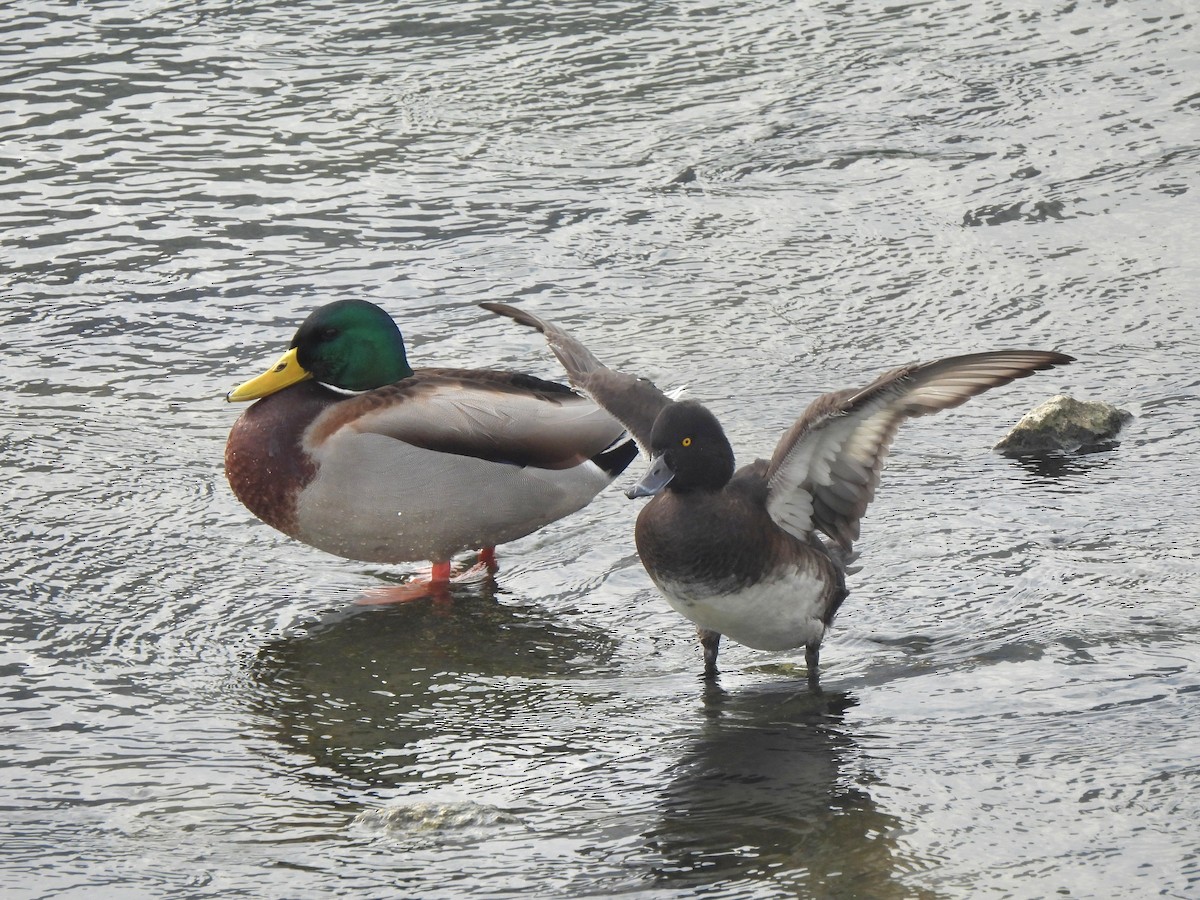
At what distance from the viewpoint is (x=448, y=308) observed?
7664 mm

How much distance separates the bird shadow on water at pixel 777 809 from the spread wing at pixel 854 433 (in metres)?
0.53

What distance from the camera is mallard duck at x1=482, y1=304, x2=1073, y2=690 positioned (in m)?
4.52

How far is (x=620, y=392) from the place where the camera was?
5.61 m

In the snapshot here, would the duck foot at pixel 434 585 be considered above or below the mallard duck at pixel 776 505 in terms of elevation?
below

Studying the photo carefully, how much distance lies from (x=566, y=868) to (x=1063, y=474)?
282 centimetres

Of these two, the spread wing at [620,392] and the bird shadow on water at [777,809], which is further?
the spread wing at [620,392]

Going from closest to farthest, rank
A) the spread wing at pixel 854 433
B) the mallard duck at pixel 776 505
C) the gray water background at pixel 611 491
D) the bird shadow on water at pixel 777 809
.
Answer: the bird shadow on water at pixel 777 809 → the gray water background at pixel 611 491 → the spread wing at pixel 854 433 → the mallard duck at pixel 776 505

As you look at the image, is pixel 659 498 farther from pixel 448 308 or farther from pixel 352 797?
pixel 448 308

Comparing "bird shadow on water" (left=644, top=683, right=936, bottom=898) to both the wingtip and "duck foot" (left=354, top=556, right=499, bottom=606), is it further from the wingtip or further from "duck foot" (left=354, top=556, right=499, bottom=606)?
the wingtip

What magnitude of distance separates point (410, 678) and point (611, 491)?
62.1 inches

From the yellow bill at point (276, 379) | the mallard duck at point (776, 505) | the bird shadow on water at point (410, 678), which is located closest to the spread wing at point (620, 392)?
the mallard duck at point (776, 505)

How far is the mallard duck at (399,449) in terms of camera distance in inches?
227

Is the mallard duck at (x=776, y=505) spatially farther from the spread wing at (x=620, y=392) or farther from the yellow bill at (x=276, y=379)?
the yellow bill at (x=276, y=379)

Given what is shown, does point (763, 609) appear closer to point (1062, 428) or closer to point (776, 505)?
point (776, 505)
